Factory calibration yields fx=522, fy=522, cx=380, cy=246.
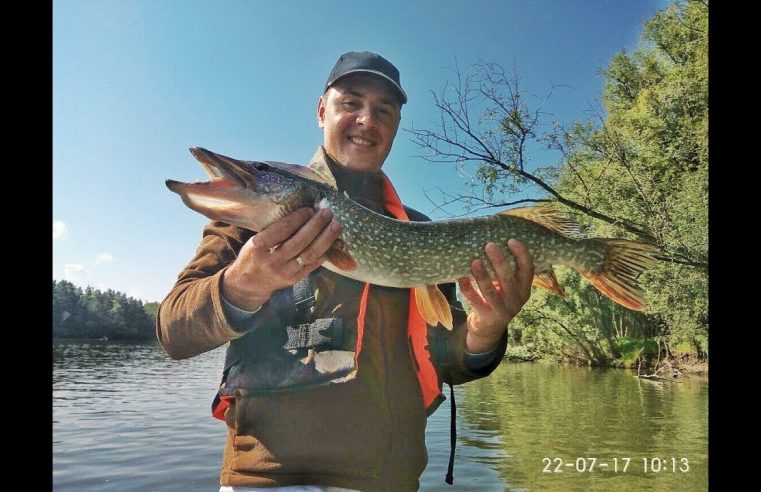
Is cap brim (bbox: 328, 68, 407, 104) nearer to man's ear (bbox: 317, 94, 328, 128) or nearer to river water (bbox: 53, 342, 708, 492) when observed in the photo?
man's ear (bbox: 317, 94, 328, 128)

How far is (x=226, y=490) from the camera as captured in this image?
3.52 feet

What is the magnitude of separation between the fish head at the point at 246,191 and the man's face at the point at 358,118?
0.88 ft

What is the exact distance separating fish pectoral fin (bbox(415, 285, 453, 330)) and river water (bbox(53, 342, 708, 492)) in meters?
3.05

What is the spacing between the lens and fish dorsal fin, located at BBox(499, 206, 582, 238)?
1327mm

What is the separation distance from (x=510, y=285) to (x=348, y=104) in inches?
24.8

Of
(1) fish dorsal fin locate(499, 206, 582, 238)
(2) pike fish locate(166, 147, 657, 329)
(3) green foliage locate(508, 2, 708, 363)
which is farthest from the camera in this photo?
(3) green foliage locate(508, 2, 708, 363)

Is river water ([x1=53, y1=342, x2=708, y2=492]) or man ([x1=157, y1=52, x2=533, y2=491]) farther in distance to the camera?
river water ([x1=53, y1=342, x2=708, y2=492])

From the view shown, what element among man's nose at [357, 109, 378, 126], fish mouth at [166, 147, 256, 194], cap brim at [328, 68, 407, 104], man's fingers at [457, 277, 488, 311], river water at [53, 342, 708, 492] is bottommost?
river water at [53, 342, 708, 492]

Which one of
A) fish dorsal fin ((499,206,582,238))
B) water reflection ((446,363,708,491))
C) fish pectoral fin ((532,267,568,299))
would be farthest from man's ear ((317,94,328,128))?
water reflection ((446,363,708,491))

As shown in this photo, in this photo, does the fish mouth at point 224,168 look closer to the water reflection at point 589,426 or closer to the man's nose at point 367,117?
the man's nose at point 367,117

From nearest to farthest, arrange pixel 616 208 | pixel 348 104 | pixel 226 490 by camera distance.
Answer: pixel 226 490, pixel 348 104, pixel 616 208

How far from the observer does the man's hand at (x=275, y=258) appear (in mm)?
1061
